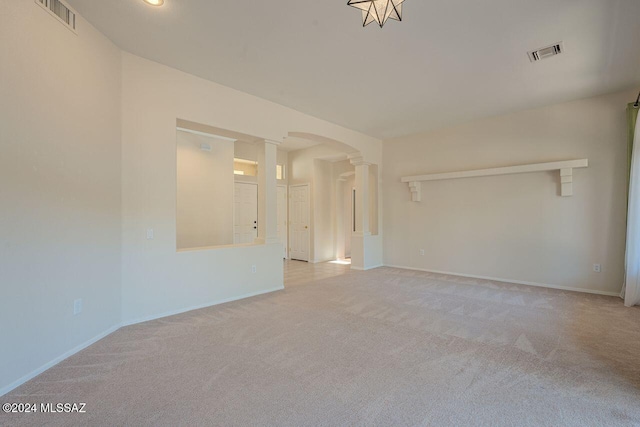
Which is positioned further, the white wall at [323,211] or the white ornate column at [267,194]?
the white wall at [323,211]

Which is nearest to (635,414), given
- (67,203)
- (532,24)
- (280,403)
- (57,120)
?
(280,403)

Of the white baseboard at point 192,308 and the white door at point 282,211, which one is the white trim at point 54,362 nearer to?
the white baseboard at point 192,308

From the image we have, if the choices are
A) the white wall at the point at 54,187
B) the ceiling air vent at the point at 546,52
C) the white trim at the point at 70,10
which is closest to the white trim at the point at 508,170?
the ceiling air vent at the point at 546,52

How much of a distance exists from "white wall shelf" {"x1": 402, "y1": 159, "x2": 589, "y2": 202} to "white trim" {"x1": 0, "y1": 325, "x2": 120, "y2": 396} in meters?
5.56

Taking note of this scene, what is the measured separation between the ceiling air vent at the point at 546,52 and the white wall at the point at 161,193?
3549 millimetres

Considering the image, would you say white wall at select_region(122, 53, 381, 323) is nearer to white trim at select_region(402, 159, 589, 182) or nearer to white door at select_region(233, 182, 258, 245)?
white door at select_region(233, 182, 258, 245)

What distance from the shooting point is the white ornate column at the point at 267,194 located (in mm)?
4488

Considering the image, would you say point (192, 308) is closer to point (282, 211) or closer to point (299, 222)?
point (299, 222)

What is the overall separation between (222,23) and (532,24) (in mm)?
2837

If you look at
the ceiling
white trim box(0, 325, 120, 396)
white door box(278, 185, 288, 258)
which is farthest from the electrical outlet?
white door box(278, 185, 288, 258)

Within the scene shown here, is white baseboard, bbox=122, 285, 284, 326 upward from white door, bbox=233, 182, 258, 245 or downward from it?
downward

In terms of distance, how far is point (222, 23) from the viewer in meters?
2.66

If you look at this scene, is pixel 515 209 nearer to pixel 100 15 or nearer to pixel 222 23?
pixel 222 23

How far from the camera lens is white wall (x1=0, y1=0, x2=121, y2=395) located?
199 cm
